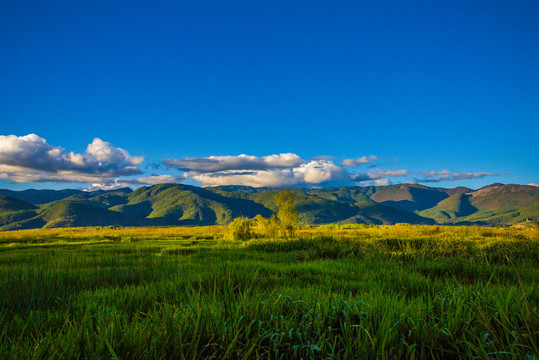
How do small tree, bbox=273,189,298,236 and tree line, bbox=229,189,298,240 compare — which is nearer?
tree line, bbox=229,189,298,240

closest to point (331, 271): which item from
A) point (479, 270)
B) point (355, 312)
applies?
point (479, 270)

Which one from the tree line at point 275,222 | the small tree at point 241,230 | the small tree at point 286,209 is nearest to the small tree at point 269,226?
the tree line at point 275,222

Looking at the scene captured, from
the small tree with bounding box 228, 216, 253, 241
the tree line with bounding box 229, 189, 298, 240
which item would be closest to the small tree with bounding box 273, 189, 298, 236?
the tree line with bounding box 229, 189, 298, 240

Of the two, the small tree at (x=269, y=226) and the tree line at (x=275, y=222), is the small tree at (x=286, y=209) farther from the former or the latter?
the small tree at (x=269, y=226)

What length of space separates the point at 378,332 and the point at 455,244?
40.8 feet

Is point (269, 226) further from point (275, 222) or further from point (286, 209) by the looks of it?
point (286, 209)

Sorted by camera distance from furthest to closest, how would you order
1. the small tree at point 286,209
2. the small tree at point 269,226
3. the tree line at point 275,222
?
the small tree at point 286,209 < the small tree at point 269,226 < the tree line at point 275,222

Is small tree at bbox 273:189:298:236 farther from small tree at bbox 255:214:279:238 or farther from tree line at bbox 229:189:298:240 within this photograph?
small tree at bbox 255:214:279:238

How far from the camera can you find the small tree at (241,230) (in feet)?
97.0

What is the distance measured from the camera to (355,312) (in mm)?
2791

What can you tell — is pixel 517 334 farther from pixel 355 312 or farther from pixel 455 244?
pixel 455 244

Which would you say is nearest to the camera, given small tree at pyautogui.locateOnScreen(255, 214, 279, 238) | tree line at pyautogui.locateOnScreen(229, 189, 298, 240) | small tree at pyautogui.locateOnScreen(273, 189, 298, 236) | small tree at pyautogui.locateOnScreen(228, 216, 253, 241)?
small tree at pyautogui.locateOnScreen(228, 216, 253, 241)

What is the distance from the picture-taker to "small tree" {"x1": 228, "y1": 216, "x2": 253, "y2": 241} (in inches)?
1165

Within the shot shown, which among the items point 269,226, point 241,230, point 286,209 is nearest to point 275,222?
point 269,226
